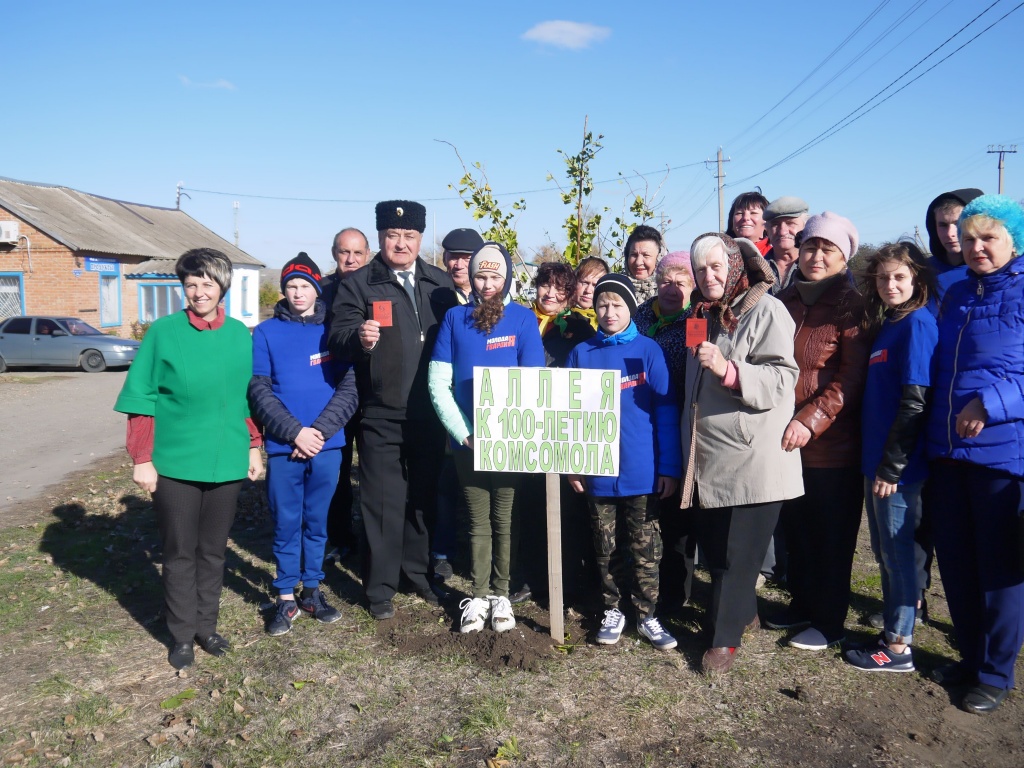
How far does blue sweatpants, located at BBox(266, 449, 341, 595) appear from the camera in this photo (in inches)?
185

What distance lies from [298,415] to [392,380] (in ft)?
1.94

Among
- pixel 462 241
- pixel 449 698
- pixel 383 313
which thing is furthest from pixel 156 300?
pixel 449 698

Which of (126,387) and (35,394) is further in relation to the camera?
(35,394)

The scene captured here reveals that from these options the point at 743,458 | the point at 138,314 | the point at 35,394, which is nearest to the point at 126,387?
the point at 743,458

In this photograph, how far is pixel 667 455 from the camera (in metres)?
4.37

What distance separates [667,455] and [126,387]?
2914 millimetres

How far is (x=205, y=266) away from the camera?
4160mm

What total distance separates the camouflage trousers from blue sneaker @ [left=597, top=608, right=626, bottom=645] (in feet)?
0.23

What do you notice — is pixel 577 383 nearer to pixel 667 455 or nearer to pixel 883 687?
pixel 667 455

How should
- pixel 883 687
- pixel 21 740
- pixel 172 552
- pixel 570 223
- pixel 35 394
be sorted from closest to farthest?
pixel 21 740
pixel 883 687
pixel 172 552
pixel 570 223
pixel 35 394

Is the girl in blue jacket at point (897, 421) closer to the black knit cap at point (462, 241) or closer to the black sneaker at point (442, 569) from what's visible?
the black sneaker at point (442, 569)

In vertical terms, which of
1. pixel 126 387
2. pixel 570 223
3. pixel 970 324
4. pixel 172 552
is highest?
pixel 570 223

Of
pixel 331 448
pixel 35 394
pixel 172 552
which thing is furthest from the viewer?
pixel 35 394

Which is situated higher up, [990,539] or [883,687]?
[990,539]
